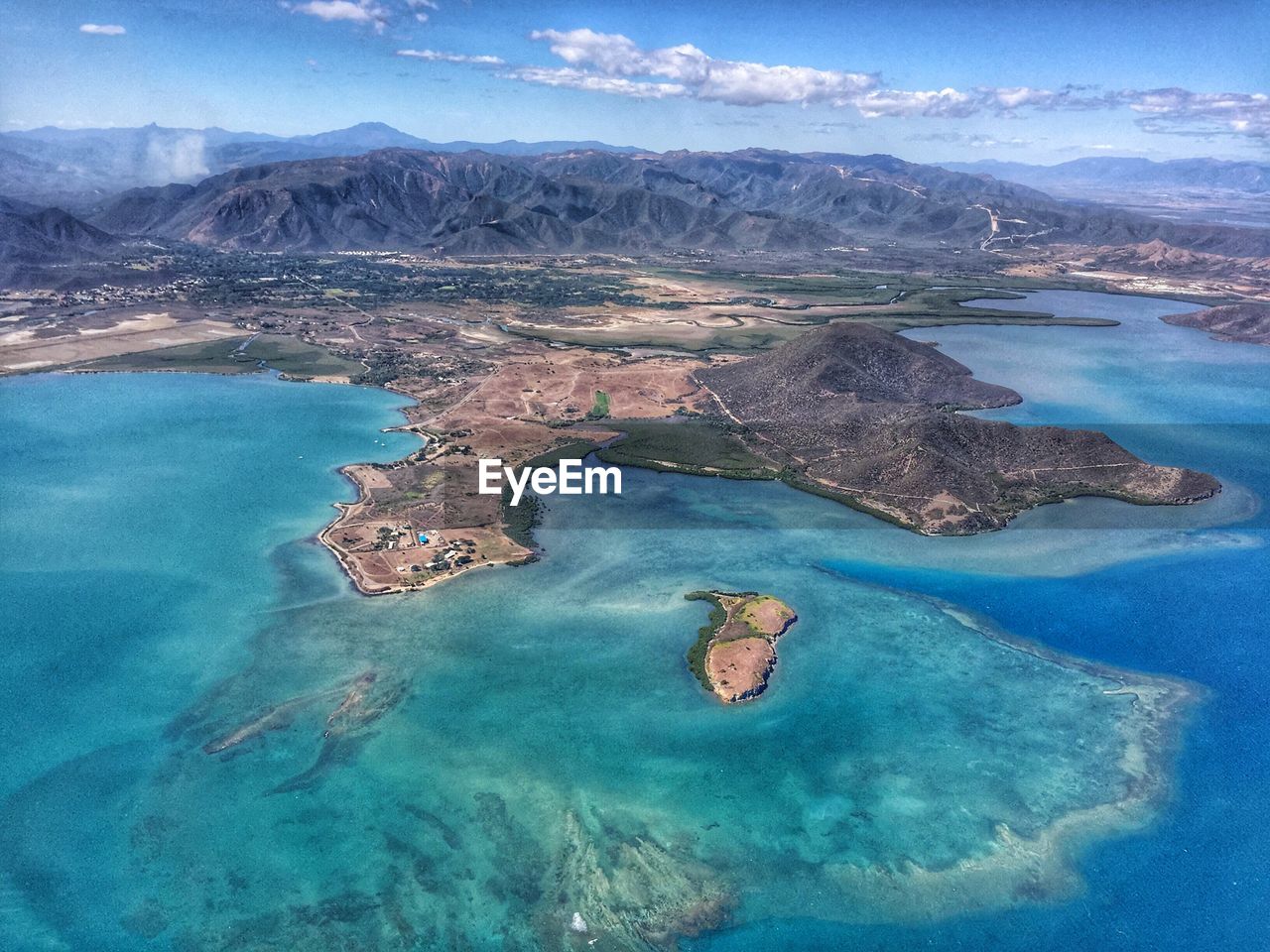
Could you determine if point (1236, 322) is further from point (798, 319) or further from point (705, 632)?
point (705, 632)

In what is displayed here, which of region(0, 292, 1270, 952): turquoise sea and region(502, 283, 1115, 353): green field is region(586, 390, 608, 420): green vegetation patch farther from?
region(502, 283, 1115, 353): green field

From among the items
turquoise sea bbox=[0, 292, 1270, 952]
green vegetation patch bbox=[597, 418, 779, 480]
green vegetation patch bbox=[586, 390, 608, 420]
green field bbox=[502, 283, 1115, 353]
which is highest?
green field bbox=[502, 283, 1115, 353]

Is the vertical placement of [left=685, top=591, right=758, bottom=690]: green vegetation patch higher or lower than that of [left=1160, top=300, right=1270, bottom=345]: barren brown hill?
lower

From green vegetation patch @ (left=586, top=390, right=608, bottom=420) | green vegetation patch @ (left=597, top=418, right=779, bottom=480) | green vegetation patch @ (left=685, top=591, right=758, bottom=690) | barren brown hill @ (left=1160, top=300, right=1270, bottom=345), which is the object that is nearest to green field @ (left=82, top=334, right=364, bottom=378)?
green vegetation patch @ (left=586, top=390, right=608, bottom=420)

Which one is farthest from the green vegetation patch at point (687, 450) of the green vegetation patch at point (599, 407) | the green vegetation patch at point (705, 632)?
Result: the green vegetation patch at point (705, 632)

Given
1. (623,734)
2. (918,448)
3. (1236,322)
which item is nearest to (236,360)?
(918,448)

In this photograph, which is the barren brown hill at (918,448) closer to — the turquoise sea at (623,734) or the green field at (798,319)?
the turquoise sea at (623,734)
